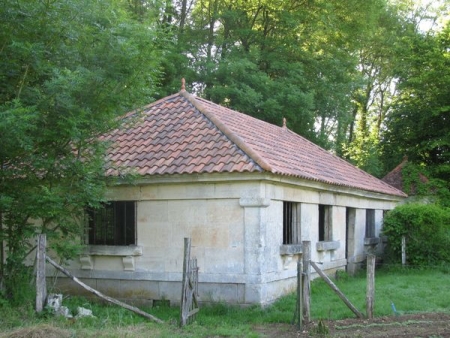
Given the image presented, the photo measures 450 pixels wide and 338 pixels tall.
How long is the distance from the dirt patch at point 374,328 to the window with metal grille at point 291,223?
3.53 metres

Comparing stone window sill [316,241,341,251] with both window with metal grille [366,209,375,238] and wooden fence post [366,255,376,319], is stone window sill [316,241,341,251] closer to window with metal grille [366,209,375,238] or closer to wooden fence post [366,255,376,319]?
window with metal grille [366,209,375,238]

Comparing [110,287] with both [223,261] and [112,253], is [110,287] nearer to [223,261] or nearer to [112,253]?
[112,253]

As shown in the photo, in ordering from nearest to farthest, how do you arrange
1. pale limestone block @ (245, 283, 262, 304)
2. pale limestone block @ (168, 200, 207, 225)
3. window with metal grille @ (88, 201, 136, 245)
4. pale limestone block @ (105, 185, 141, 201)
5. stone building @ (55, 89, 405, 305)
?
1. pale limestone block @ (245, 283, 262, 304)
2. stone building @ (55, 89, 405, 305)
3. pale limestone block @ (168, 200, 207, 225)
4. pale limestone block @ (105, 185, 141, 201)
5. window with metal grille @ (88, 201, 136, 245)

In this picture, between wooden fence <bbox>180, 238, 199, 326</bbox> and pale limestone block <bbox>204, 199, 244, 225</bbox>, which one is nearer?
wooden fence <bbox>180, 238, 199, 326</bbox>

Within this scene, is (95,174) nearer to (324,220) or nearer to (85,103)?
(85,103)

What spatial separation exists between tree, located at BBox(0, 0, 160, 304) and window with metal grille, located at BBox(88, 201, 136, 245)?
1.85 meters

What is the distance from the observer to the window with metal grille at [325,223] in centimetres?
1628

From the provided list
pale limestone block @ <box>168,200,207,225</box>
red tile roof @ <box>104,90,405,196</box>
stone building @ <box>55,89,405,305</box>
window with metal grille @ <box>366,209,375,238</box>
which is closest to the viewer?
stone building @ <box>55,89,405,305</box>

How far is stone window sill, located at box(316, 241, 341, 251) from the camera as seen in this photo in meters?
15.1

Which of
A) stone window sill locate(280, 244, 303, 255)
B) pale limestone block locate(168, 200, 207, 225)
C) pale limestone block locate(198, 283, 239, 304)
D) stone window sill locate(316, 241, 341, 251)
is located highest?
pale limestone block locate(168, 200, 207, 225)

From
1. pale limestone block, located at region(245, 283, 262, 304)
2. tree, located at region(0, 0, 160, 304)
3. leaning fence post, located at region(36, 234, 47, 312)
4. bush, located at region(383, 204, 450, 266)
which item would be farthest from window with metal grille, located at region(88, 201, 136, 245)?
bush, located at region(383, 204, 450, 266)

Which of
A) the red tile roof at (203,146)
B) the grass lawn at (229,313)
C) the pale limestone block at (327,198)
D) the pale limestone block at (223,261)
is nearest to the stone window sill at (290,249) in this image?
the grass lawn at (229,313)

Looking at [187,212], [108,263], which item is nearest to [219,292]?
[187,212]

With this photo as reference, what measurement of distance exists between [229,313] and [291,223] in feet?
10.9
